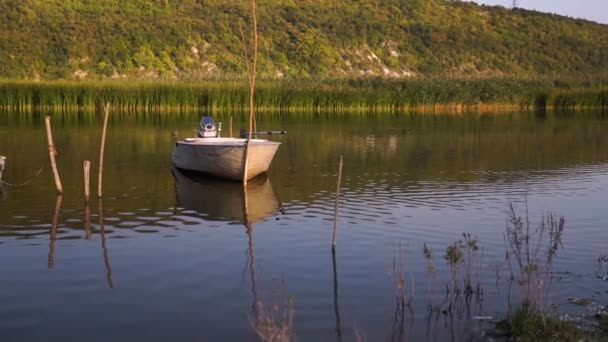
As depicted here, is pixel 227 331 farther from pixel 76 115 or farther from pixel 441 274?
pixel 76 115

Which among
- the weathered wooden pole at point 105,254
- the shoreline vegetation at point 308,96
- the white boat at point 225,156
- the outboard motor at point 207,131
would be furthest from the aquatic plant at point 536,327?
the shoreline vegetation at point 308,96

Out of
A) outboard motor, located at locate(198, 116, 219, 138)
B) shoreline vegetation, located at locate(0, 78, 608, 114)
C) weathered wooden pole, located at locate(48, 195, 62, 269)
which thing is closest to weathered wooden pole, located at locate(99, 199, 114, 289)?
weathered wooden pole, located at locate(48, 195, 62, 269)

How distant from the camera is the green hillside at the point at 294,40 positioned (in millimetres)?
68688

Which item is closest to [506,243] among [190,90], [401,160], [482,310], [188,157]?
[482,310]

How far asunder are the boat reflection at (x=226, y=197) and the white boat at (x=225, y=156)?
0.80 feet

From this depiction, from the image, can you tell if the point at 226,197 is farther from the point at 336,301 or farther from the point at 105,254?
the point at 336,301

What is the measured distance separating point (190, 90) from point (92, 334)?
1519 inches

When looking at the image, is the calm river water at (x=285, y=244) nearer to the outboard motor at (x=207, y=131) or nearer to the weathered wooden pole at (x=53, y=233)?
the weathered wooden pole at (x=53, y=233)

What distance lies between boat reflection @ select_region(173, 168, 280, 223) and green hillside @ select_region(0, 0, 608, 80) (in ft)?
158

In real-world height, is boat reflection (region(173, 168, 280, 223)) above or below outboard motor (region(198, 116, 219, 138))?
below

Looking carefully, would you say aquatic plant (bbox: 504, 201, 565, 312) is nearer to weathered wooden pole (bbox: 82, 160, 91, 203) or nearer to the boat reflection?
the boat reflection

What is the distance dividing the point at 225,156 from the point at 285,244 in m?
6.14

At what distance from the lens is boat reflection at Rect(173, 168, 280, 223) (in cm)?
1454

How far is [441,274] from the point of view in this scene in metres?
10.1
